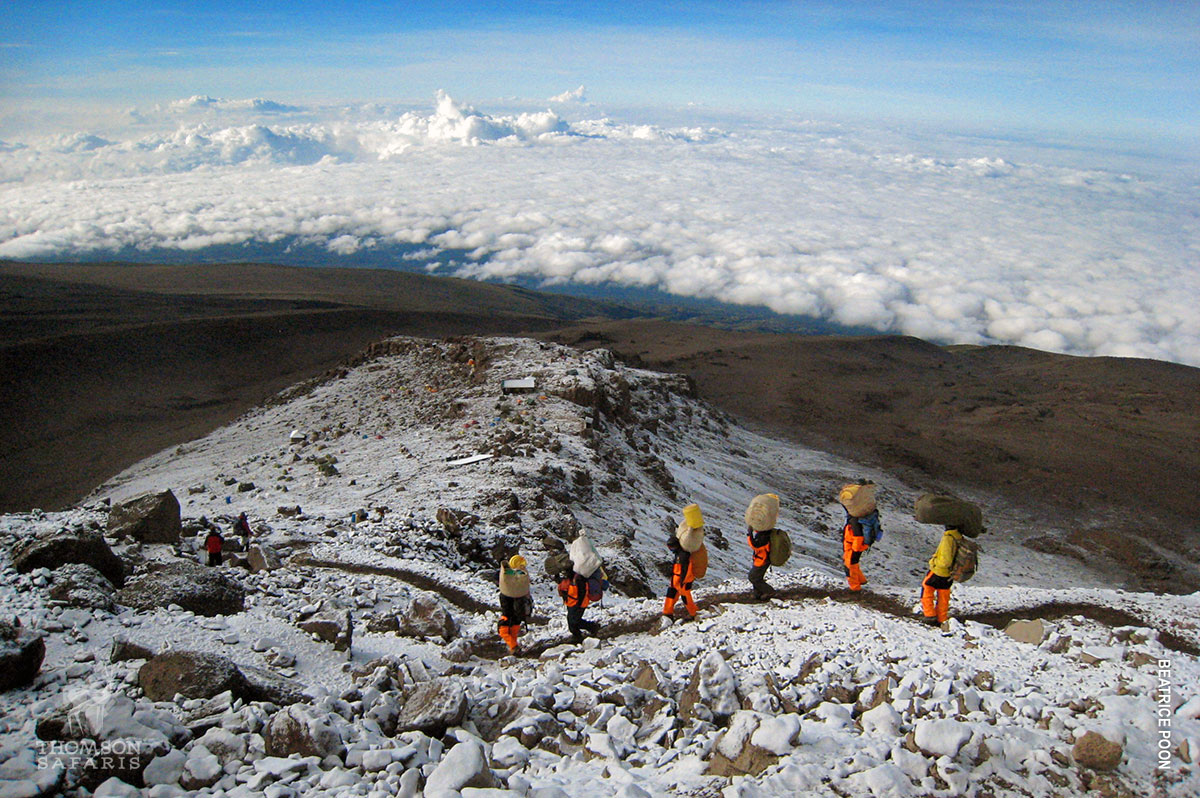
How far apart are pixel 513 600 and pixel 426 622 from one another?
3.33 feet

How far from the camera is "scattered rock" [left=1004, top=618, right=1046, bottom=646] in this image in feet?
18.2

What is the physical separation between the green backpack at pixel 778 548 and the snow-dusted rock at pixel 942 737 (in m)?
2.72

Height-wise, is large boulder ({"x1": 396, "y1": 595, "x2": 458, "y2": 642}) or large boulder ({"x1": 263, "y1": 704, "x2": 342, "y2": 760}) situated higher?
large boulder ({"x1": 263, "y1": 704, "x2": 342, "y2": 760})

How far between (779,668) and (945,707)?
4.37 feet

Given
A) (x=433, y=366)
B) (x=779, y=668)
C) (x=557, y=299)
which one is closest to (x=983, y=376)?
(x=433, y=366)

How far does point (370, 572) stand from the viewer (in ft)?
27.8

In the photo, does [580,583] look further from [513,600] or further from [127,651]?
[127,651]

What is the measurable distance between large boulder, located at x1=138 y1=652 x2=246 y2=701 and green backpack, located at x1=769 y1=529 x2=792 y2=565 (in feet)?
16.9

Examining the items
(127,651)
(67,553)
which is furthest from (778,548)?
(67,553)

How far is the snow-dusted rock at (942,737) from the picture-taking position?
3.88 m

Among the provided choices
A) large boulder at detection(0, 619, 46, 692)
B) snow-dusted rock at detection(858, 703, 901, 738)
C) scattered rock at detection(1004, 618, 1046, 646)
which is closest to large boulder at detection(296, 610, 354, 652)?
large boulder at detection(0, 619, 46, 692)

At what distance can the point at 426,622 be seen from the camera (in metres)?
6.66

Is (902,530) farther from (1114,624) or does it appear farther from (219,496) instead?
(219,496)

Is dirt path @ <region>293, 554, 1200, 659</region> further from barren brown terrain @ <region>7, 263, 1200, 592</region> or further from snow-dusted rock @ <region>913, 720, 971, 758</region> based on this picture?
barren brown terrain @ <region>7, 263, 1200, 592</region>
